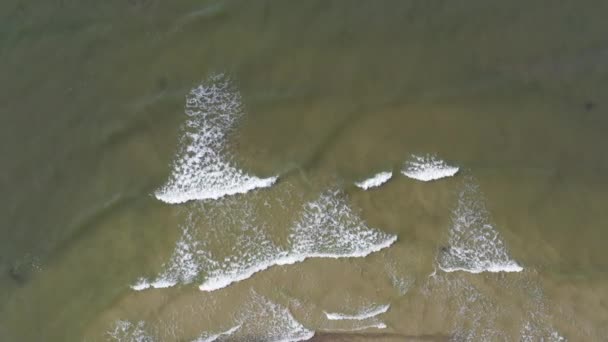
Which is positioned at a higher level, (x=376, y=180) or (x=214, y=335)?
(x=376, y=180)

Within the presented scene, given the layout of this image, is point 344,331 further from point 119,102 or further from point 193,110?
point 119,102

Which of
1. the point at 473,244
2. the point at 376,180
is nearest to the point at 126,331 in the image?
the point at 376,180

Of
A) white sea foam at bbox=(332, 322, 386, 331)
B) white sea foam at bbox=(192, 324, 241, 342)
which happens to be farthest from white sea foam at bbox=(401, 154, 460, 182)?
white sea foam at bbox=(192, 324, 241, 342)

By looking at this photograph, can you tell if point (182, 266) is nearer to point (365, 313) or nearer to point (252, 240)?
point (252, 240)

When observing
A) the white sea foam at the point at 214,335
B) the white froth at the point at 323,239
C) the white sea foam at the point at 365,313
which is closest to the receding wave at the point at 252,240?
the white froth at the point at 323,239

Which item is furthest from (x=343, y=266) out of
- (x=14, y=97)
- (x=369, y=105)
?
(x=14, y=97)

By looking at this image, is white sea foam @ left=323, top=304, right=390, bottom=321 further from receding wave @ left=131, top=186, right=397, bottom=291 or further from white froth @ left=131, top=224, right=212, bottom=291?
white froth @ left=131, top=224, right=212, bottom=291

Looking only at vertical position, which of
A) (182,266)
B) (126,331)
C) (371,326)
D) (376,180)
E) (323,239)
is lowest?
(371,326)

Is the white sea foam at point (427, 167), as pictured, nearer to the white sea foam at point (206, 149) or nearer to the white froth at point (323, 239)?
the white froth at point (323, 239)
